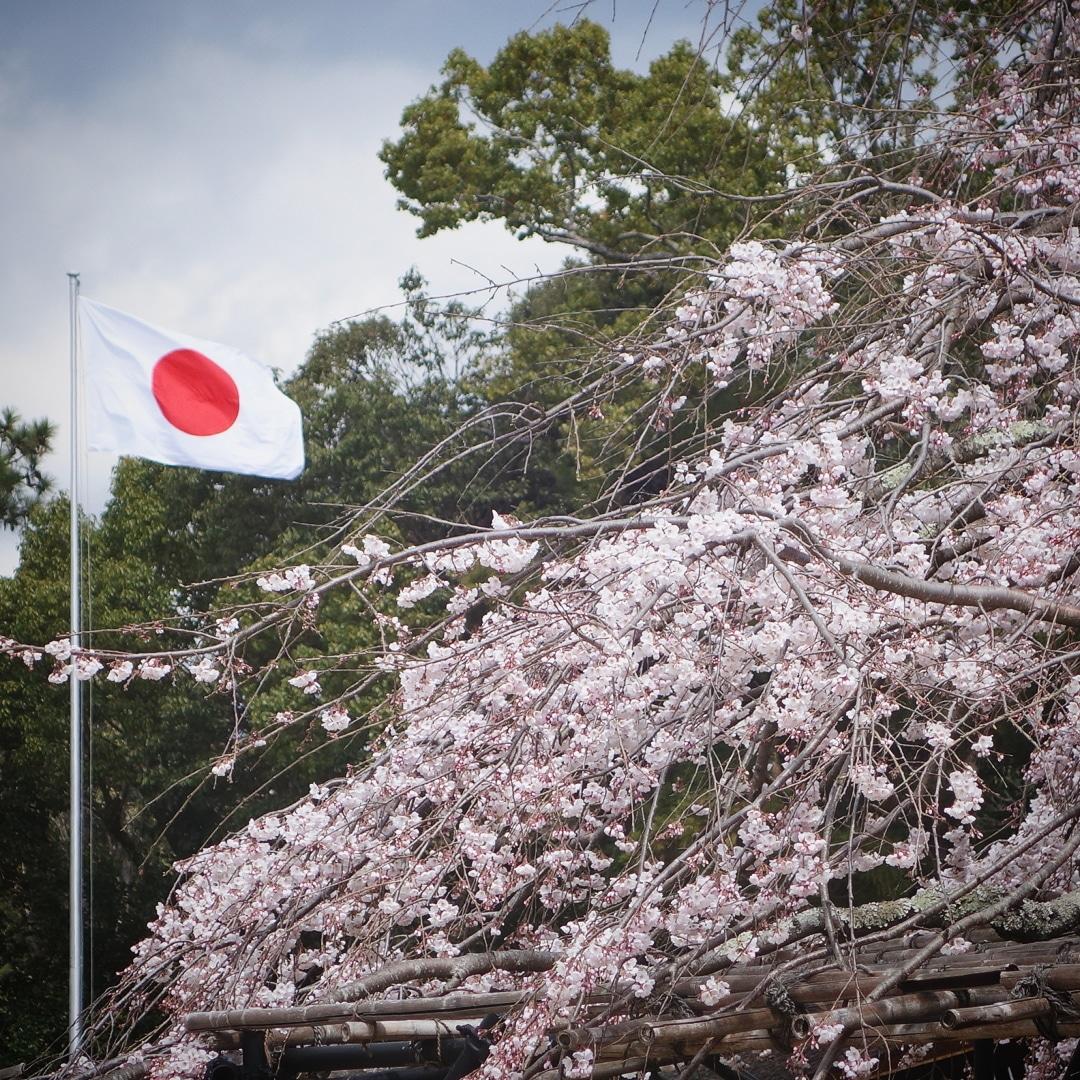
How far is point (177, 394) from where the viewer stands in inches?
252

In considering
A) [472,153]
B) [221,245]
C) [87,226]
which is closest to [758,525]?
[472,153]

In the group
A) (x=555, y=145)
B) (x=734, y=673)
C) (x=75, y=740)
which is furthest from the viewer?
(x=555, y=145)

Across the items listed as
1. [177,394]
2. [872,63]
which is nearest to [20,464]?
[177,394]

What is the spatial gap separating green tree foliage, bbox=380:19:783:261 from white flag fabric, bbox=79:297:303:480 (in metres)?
3.27

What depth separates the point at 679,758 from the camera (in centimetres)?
276

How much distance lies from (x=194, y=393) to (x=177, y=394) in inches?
4.0

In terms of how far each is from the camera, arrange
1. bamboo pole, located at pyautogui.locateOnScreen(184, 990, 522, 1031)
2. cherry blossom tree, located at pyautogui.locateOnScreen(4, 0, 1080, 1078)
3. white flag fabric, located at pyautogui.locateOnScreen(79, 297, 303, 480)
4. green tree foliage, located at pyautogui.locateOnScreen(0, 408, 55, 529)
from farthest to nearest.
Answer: green tree foliage, located at pyautogui.locateOnScreen(0, 408, 55, 529) < white flag fabric, located at pyautogui.locateOnScreen(79, 297, 303, 480) < cherry blossom tree, located at pyautogui.locateOnScreen(4, 0, 1080, 1078) < bamboo pole, located at pyautogui.locateOnScreen(184, 990, 522, 1031)

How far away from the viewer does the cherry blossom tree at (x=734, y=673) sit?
2.19m

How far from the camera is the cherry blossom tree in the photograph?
7.18ft

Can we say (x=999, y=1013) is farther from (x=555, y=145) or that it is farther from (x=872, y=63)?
(x=555, y=145)

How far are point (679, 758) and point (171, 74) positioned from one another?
310 inches

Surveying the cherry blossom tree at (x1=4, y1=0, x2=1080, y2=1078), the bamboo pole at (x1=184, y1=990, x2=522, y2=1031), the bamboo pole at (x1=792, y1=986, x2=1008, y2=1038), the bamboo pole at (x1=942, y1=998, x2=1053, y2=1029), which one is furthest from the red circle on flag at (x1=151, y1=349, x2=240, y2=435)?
the bamboo pole at (x1=942, y1=998, x2=1053, y2=1029)

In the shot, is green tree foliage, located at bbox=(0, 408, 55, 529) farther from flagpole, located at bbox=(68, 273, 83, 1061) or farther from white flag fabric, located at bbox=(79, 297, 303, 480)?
white flag fabric, located at bbox=(79, 297, 303, 480)

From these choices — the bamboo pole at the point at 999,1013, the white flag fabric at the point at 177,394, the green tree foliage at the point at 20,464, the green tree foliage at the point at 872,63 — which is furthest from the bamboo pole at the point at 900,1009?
the green tree foliage at the point at 20,464
